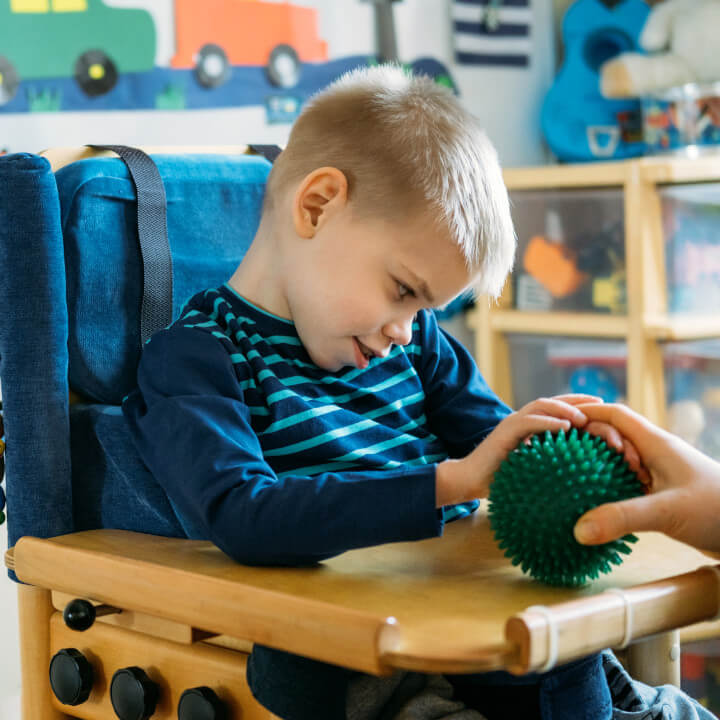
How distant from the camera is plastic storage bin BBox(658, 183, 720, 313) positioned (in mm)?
1881

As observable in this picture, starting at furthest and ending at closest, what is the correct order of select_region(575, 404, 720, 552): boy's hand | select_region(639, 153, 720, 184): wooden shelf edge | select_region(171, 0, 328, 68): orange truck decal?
select_region(639, 153, 720, 184): wooden shelf edge → select_region(171, 0, 328, 68): orange truck decal → select_region(575, 404, 720, 552): boy's hand

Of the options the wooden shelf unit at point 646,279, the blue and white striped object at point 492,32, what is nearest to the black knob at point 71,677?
the wooden shelf unit at point 646,279

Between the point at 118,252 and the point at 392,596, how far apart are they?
0.49 metres

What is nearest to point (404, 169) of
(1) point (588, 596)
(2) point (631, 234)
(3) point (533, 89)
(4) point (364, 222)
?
(4) point (364, 222)

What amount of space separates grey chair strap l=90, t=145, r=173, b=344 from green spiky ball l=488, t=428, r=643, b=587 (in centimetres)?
43

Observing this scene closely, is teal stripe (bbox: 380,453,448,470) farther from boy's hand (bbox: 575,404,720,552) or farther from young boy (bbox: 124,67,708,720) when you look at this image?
boy's hand (bbox: 575,404,720,552)

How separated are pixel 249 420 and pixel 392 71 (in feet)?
1.19

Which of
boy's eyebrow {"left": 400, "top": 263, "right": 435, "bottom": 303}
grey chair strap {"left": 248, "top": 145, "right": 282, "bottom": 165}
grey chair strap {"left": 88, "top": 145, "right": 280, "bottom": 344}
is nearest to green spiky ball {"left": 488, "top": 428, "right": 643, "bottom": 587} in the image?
boy's eyebrow {"left": 400, "top": 263, "right": 435, "bottom": 303}

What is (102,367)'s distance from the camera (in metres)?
0.99

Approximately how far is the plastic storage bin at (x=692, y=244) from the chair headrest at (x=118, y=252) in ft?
3.39

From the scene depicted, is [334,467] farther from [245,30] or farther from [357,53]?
[357,53]

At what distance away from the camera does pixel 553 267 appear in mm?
2074

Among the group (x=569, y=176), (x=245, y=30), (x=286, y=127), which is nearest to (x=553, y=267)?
(x=569, y=176)

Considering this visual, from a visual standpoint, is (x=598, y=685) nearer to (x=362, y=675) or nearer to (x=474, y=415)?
(x=362, y=675)
